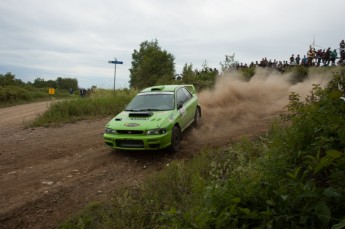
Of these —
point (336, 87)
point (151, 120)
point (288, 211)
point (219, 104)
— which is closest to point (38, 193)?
point (151, 120)

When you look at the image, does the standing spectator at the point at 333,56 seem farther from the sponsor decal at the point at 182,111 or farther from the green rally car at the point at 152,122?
the sponsor decal at the point at 182,111

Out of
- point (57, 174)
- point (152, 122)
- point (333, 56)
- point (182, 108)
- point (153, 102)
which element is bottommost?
point (57, 174)

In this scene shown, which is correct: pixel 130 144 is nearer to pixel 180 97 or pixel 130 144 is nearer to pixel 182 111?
pixel 182 111

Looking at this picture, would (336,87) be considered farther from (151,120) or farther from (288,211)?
(151,120)

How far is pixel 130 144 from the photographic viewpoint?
740cm

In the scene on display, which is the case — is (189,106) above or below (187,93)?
below

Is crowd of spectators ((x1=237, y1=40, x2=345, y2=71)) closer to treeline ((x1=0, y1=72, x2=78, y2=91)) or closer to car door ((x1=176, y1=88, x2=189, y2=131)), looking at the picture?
car door ((x1=176, y1=88, x2=189, y2=131))

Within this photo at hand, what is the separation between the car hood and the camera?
7375mm

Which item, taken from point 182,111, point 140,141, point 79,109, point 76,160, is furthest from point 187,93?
point 79,109

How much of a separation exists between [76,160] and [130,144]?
1.57 metres

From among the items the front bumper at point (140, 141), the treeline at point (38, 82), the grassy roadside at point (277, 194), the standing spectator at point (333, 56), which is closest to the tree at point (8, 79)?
the treeline at point (38, 82)

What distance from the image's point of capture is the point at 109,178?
6.46 meters

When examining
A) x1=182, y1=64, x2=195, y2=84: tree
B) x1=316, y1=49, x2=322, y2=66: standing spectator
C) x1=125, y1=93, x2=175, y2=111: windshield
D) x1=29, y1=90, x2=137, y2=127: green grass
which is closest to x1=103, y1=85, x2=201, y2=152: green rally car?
x1=125, y1=93, x2=175, y2=111: windshield

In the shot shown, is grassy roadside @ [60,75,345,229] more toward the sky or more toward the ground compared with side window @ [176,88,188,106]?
more toward the ground
